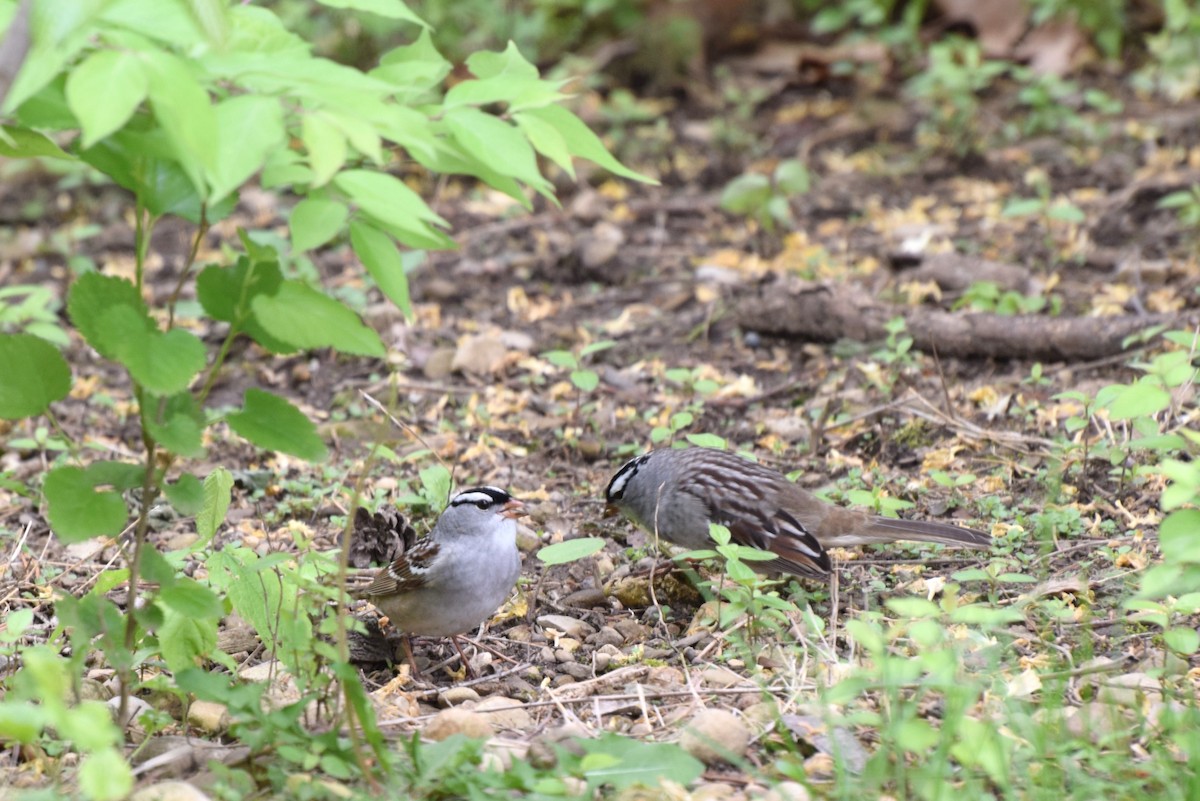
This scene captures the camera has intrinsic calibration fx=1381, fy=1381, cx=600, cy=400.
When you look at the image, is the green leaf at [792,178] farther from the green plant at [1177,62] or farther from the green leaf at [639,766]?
the green leaf at [639,766]

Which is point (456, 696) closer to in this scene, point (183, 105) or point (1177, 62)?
point (183, 105)

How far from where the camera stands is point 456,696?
4070 mm

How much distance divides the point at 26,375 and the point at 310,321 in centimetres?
68

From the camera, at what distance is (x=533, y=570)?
5.04 metres

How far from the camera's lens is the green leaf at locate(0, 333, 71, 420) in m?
3.15

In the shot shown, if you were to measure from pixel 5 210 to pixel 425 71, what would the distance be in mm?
7630

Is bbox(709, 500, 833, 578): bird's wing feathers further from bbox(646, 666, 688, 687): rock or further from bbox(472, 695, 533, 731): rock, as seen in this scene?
bbox(472, 695, 533, 731): rock

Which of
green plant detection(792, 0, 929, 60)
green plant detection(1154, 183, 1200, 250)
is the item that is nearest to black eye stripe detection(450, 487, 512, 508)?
green plant detection(1154, 183, 1200, 250)

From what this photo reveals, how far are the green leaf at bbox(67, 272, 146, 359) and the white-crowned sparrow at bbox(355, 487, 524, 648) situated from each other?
1.47 m

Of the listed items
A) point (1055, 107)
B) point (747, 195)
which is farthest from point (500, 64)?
point (1055, 107)

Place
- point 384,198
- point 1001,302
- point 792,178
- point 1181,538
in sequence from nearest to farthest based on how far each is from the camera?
point 384,198 < point 1181,538 < point 1001,302 < point 792,178

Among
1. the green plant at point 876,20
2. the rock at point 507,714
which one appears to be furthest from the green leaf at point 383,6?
the green plant at point 876,20

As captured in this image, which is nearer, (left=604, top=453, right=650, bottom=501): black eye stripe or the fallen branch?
(left=604, top=453, right=650, bottom=501): black eye stripe

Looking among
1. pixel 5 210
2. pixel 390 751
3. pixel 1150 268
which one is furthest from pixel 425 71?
pixel 5 210
